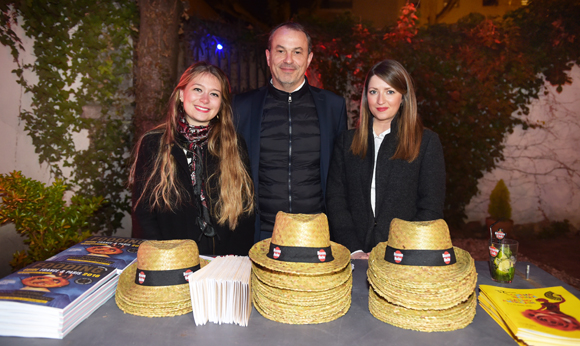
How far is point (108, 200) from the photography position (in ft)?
13.1

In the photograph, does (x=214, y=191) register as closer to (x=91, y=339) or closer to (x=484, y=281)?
(x=91, y=339)

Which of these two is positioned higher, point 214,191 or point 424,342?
point 214,191

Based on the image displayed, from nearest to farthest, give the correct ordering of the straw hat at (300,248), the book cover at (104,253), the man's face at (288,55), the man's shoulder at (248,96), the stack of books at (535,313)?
1. the stack of books at (535,313)
2. the straw hat at (300,248)
3. the book cover at (104,253)
4. the man's face at (288,55)
5. the man's shoulder at (248,96)

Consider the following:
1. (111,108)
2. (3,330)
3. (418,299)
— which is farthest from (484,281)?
(111,108)

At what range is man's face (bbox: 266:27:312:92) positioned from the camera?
239 centimetres

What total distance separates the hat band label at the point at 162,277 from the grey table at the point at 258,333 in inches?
4.5

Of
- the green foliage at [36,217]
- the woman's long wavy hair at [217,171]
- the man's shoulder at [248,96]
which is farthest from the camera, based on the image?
the green foliage at [36,217]

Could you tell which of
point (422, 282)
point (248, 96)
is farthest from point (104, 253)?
point (248, 96)

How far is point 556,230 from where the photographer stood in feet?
17.4

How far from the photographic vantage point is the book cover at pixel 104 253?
1.46 metres

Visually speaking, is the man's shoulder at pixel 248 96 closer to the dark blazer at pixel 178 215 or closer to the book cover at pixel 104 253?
the dark blazer at pixel 178 215

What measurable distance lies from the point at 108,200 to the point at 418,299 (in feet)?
12.3

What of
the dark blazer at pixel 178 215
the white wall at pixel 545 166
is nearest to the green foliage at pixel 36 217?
the dark blazer at pixel 178 215

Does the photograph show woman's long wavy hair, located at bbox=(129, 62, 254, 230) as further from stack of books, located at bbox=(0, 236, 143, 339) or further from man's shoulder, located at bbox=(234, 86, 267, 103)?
stack of books, located at bbox=(0, 236, 143, 339)
